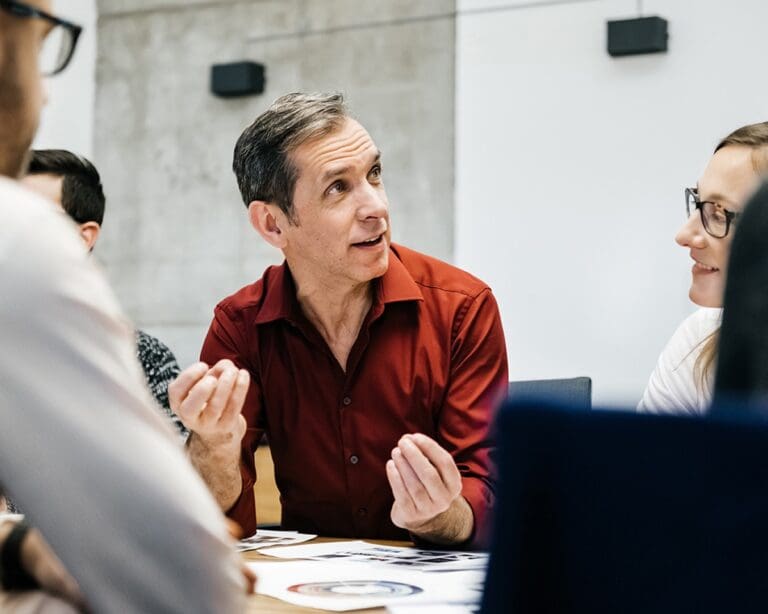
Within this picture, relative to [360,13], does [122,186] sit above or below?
below

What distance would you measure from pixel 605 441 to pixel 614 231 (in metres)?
3.86

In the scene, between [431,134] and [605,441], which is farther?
[431,134]

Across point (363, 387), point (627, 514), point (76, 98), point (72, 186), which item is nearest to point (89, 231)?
point (72, 186)

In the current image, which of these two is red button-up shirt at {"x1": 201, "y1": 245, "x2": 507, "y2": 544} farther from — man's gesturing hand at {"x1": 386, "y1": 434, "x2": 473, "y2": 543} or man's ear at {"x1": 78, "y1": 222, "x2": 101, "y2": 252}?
man's ear at {"x1": 78, "y1": 222, "x2": 101, "y2": 252}

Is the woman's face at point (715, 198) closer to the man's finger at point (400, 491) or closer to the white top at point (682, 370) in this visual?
the white top at point (682, 370)

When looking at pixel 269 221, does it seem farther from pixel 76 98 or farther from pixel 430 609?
pixel 76 98

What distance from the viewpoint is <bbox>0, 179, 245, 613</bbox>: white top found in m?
0.65

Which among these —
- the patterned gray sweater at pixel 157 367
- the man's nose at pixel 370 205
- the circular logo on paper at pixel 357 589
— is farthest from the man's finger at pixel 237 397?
the patterned gray sweater at pixel 157 367

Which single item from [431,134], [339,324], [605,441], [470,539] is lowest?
[470,539]

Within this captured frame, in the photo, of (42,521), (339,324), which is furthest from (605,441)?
(339,324)

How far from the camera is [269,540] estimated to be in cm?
187

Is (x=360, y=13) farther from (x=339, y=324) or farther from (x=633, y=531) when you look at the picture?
(x=633, y=531)

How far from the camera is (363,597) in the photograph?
126 cm

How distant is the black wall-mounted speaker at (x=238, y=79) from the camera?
16.5 ft
